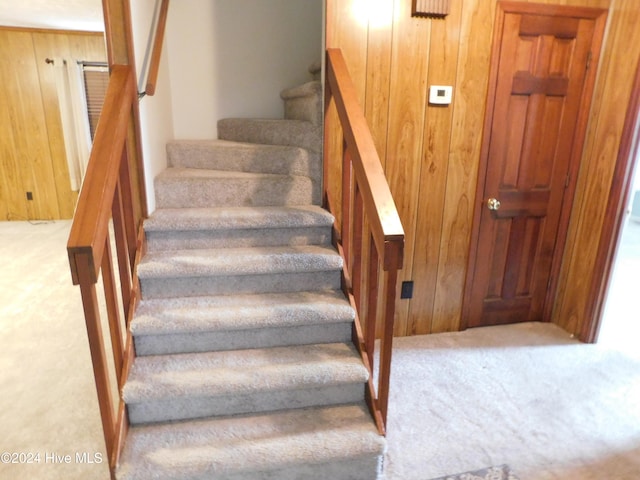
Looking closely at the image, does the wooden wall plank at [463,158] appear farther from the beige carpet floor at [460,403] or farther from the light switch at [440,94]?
the beige carpet floor at [460,403]

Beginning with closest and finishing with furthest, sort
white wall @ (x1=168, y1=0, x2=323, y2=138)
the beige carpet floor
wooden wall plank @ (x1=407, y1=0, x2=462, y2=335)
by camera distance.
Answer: the beige carpet floor < wooden wall plank @ (x1=407, y1=0, x2=462, y2=335) < white wall @ (x1=168, y1=0, x2=323, y2=138)

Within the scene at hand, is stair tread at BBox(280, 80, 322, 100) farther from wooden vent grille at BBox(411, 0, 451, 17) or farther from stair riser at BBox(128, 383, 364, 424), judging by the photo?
stair riser at BBox(128, 383, 364, 424)

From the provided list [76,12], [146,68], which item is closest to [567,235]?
[146,68]

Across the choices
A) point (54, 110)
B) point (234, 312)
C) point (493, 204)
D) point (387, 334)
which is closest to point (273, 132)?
point (234, 312)

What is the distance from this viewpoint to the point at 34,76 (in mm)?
4844

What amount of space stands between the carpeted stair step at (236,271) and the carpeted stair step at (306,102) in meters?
0.84

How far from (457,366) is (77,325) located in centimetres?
245

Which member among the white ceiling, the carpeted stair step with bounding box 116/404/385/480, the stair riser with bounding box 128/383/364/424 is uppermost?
the white ceiling

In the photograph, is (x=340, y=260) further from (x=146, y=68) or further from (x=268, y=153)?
(x=146, y=68)

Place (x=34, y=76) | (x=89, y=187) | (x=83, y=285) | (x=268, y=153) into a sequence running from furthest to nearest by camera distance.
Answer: (x=34, y=76)
(x=268, y=153)
(x=89, y=187)
(x=83, y=285)

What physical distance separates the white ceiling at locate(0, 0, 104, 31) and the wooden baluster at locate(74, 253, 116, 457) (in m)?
3.39

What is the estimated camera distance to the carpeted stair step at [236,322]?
5.78ft

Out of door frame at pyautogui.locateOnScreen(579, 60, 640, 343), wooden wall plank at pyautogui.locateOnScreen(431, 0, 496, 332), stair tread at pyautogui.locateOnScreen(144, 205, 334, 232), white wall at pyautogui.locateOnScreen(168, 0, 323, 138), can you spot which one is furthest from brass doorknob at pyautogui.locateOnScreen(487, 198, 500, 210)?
white wall at pyautogui.locateOnScreen(168, 0, 323, 138)

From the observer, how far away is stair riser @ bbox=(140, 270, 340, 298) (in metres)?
1.92
